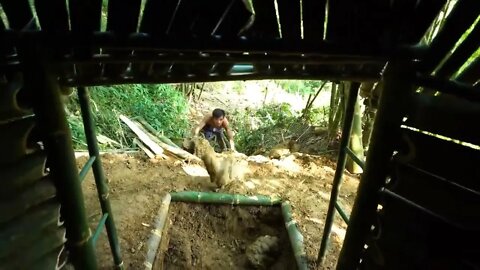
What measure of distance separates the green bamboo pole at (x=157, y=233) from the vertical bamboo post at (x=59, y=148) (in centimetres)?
138

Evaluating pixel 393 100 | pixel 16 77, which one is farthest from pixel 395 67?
pixel 16 77

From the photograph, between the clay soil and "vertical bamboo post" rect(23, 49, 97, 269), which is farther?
the clay soil

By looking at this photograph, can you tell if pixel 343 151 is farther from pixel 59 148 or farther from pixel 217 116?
pixel 217 116

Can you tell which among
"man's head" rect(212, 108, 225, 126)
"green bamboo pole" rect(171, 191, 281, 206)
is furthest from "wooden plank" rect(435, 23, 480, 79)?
"man's head" rect(212, 108, 225, 126)

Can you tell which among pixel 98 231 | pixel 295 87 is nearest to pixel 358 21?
pixel 98 231

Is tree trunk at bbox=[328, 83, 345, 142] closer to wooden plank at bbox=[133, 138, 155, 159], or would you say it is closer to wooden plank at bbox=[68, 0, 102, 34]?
wooden plank at bbox=[133, 138, 155, 159]

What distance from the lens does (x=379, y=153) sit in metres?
1.17

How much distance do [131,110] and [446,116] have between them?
221 inches

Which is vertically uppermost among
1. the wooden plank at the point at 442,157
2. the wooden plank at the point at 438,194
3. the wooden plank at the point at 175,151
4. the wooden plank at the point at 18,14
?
the wooden plank at the point at 18,14

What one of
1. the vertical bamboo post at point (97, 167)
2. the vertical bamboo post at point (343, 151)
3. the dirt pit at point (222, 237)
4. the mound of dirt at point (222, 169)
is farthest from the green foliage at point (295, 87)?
the vertical bamboo post at point (97, 167)

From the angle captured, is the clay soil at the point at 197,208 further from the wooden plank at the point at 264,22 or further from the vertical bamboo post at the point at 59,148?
the wooden plank at the point at 264,22

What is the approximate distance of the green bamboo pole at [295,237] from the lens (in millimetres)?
2791

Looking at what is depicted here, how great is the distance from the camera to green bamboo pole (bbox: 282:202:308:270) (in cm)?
279

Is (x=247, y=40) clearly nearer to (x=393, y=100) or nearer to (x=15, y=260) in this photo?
(x=393, y=100)
